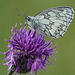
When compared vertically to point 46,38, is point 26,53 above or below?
below

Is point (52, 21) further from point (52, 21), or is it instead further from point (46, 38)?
point (46, 38)

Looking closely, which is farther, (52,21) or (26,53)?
(52,21)

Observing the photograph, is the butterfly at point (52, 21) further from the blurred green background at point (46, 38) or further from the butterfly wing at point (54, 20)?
the blurred green background at point (46, 38)

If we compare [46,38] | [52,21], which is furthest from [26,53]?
[46,38]

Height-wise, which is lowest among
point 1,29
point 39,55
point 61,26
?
point 39,55

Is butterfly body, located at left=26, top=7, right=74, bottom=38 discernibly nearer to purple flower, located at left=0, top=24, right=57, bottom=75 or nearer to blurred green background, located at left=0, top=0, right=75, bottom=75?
purple flower, located at left=0, top=24, right=57, bottom=75

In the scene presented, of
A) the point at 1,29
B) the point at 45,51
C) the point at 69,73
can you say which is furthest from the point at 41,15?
the point at 69,73

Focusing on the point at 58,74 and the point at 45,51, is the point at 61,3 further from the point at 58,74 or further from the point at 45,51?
the point at 45,51

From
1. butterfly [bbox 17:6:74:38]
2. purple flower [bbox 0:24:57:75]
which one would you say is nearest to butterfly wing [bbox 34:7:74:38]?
butterfly [bbox 17:6:74:38]
